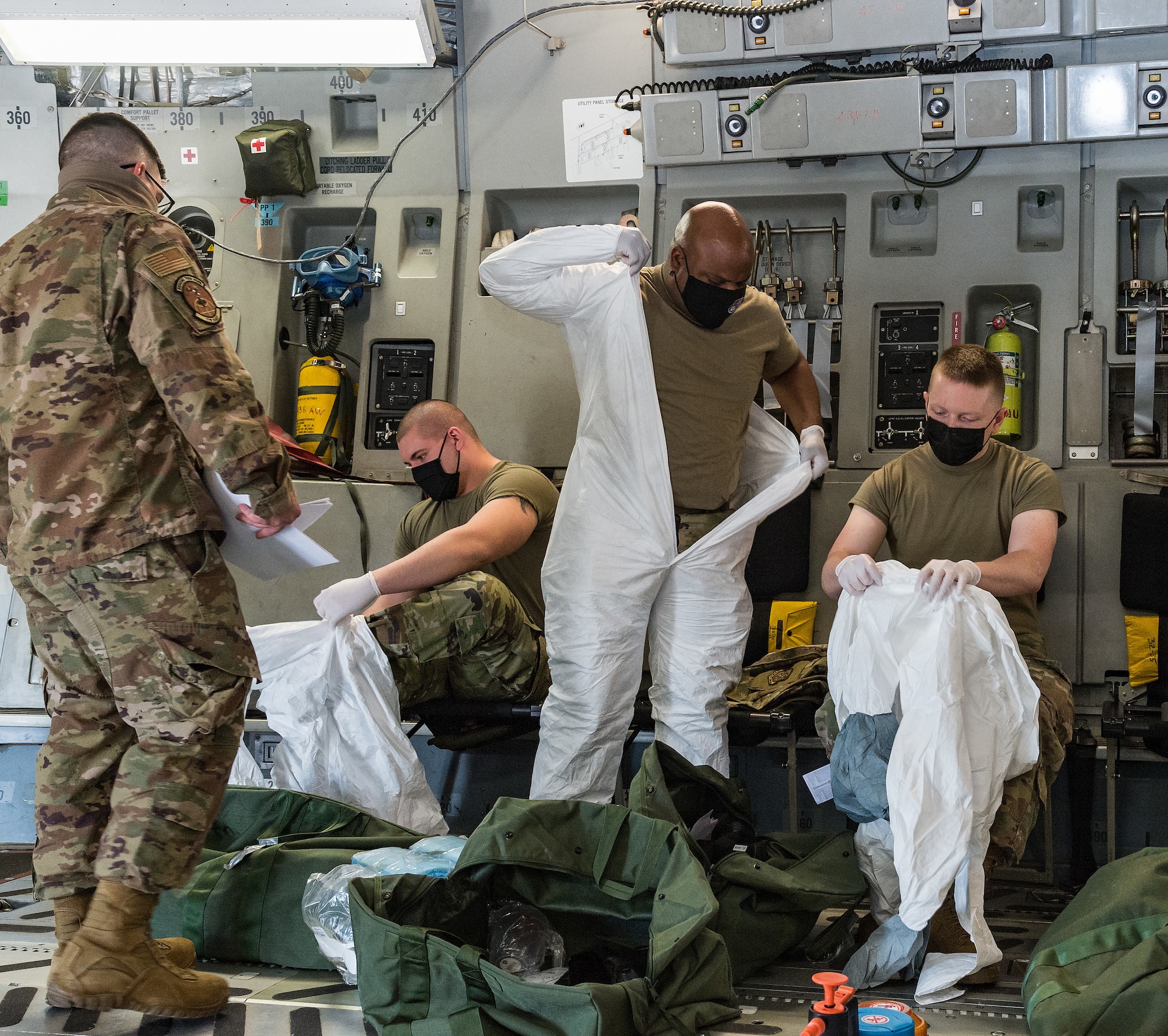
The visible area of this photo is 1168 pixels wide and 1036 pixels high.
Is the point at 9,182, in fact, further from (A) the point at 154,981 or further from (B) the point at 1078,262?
(B) the point at 1078,262

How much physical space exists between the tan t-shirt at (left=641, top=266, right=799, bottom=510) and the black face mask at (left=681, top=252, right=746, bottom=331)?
0.04 meters

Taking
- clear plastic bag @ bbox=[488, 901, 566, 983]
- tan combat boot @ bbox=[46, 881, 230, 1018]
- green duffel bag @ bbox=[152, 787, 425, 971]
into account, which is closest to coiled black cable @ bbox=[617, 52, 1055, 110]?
green duffel bag @ bbox=[152, 787, 425, 971]

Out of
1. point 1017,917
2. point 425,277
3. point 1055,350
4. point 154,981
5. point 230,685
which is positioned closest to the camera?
point 154,981

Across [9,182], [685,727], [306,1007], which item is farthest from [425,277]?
[306,1007]

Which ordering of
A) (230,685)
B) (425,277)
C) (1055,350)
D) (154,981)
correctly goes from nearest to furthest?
(154,981) < (230,685) < (1055,350) < (425,277)

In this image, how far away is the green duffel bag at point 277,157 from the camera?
4.21 metres

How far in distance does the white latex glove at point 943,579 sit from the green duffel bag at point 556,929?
70 centimetres

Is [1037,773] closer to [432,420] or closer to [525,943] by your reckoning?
[525,943]

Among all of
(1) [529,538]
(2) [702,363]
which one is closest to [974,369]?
(2) [702,363]

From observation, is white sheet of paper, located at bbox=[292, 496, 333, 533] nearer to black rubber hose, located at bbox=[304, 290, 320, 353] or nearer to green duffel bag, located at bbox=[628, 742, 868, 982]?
green duffel bag, located at bbox=[628, 742, 868, 982]

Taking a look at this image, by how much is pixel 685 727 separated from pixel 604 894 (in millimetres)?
681

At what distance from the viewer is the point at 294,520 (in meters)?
2.23

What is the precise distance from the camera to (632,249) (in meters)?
2.83

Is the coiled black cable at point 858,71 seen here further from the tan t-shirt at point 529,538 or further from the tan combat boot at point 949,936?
the tan combat boot at point 949,936
